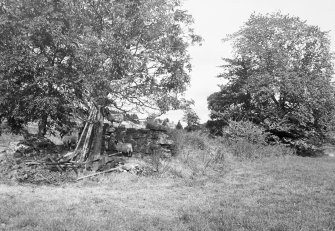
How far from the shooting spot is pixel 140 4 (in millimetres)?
15234

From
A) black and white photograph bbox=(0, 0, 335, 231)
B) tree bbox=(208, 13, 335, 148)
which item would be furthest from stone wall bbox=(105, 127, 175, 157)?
tree bbox=(208, 13, 335, 148)

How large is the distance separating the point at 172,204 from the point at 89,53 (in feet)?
25.1

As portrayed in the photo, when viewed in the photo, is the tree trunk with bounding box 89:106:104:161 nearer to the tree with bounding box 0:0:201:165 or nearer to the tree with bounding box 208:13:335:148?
the tree with bounding box 0:0:201:165

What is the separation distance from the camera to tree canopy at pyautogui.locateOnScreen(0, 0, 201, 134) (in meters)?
14.7

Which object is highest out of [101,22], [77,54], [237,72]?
[237,72]

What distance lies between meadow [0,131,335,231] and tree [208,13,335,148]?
677 inches

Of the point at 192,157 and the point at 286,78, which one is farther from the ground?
the point at 286,78

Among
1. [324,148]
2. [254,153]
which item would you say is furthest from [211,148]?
[324,148]

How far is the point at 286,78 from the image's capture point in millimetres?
31797

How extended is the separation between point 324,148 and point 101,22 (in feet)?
99.3

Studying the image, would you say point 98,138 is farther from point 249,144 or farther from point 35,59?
point 249,144

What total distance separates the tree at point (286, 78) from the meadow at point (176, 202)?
17185mm

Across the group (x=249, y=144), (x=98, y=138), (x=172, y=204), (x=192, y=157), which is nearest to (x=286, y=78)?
(x=249, y=144)

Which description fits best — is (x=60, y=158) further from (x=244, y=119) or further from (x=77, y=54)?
(x=244, y=119)
